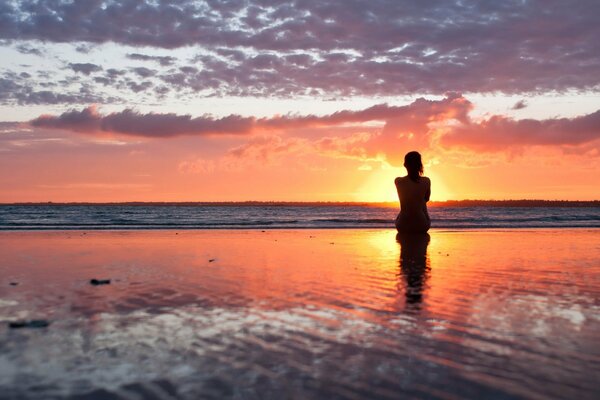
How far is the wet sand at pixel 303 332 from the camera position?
11.9ft

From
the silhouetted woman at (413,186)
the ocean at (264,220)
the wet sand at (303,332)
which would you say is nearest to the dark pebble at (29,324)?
the wet sand at (303,332)

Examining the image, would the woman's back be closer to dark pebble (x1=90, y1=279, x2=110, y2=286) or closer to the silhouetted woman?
the silhouetted woman

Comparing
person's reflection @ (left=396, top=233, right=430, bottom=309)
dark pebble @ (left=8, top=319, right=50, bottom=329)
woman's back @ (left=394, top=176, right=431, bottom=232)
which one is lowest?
dark pebble @ (left=8, top=319, right=50, bottom=329)

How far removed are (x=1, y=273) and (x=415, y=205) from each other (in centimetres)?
1200

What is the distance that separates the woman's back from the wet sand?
22.2 ft

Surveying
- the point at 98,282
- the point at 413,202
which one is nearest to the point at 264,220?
the point at 413,202

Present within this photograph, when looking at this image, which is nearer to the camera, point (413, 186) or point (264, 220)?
point (413, 186)

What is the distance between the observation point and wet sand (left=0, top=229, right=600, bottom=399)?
3.63m

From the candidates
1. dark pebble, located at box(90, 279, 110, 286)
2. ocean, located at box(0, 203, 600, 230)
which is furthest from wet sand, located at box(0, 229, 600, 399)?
ocean, located at box(0, 203, 600, 230)

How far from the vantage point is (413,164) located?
16.8 m

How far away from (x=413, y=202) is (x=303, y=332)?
13035mm

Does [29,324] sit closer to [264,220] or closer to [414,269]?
[414,269]

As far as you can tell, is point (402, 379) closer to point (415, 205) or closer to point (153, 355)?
point (153, 355)

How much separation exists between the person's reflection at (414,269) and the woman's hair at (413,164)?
198 cm
